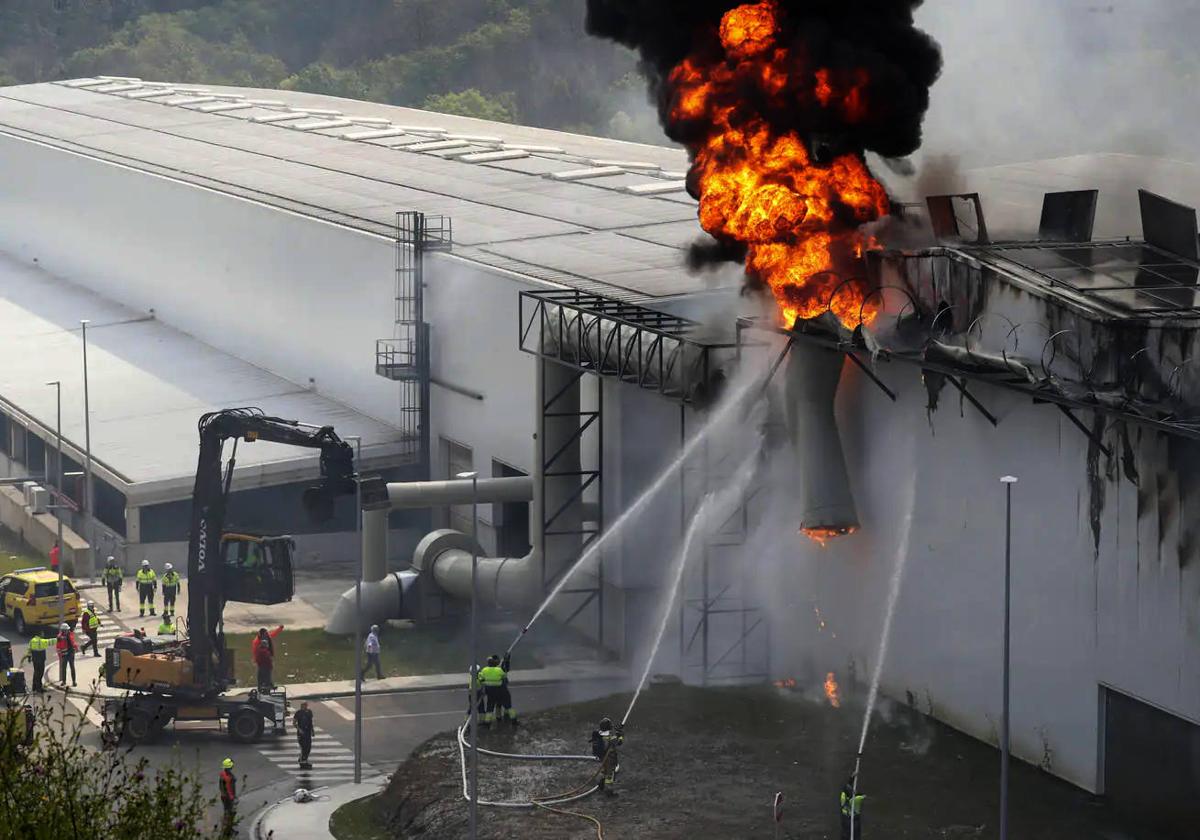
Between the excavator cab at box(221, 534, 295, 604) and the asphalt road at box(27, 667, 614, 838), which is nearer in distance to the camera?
the asphalt road at box(27, 667, 614, 838)

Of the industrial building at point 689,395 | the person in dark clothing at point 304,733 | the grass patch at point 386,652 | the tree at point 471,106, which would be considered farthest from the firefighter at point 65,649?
the tree at point 471,106

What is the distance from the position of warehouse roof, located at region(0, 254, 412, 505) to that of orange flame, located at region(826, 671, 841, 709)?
71.2 ft

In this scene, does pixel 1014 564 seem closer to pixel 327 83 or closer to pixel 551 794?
pixel 551 794

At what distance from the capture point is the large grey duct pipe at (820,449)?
45156mm

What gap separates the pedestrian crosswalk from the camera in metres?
44.3

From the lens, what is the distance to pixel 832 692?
4800cm

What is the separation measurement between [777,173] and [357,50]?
6070 inches

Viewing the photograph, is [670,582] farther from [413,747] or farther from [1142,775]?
[1142,775]

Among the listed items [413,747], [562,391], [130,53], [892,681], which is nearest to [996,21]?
[562,391]

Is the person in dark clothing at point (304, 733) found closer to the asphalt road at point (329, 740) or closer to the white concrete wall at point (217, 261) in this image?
the asphalt road at point (329, 740)

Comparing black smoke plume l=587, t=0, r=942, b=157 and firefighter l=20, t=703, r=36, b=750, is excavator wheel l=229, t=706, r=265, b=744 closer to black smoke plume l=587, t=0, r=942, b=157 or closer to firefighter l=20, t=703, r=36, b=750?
firefighter l=20, t=703, r=36, b=750

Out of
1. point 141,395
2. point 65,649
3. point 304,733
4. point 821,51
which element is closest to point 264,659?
point 304,733

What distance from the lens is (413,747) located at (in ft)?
153

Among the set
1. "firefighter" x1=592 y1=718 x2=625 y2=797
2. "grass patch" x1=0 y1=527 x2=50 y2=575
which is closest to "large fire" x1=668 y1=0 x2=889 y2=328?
"firefighter" x1=592 y1=718 x2=625 y2=797
